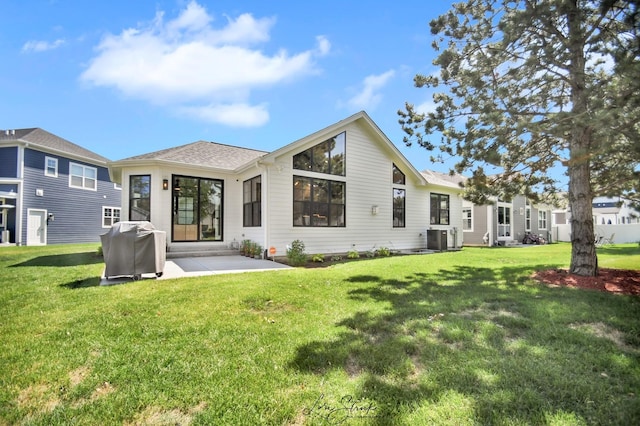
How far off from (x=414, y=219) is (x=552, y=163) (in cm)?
735

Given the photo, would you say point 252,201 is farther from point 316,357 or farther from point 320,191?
point 316,357

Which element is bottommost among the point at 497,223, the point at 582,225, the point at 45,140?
the point at 497,223

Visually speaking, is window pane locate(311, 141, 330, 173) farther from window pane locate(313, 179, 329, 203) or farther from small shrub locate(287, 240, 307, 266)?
small shrub locate(287, 240, 307, 266)

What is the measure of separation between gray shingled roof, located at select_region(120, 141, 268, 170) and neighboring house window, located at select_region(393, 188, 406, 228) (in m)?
6.35

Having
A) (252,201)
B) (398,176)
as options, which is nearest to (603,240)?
(398,176)

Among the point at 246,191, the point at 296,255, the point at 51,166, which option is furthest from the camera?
the point at 51,166

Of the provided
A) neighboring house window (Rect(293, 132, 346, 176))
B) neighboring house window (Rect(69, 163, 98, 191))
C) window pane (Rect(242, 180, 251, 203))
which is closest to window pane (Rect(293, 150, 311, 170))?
neighboring house window (Rect(293, 132, 346, 176))

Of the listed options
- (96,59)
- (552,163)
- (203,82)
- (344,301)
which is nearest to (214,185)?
(203,82)

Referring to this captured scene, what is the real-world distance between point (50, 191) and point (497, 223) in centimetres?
2739

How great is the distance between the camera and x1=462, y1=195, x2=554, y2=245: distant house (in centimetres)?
1957

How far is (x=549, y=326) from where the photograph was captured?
3.76m

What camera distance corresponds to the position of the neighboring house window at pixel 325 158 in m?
10.9

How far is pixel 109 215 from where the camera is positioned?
21266 mm

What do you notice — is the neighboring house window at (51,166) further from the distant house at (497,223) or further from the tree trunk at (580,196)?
the distant house at (497,223)
